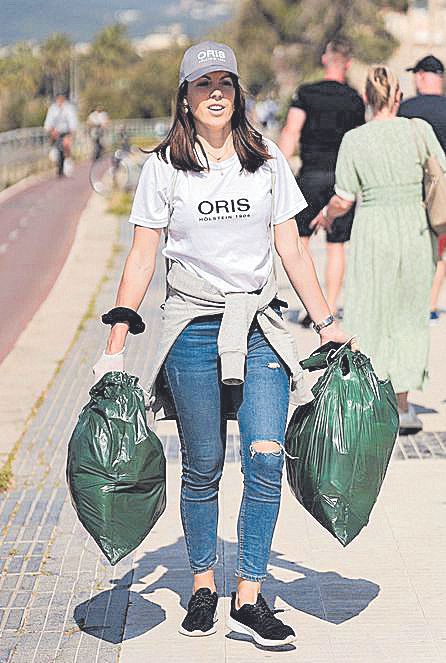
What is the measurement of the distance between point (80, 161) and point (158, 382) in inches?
1756

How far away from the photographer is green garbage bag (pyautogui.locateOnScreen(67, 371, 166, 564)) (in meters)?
4.52

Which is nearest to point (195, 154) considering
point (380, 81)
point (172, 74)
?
point (380, 81)

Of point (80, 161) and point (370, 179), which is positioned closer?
point (370, 179)

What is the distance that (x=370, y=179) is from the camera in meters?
7.10

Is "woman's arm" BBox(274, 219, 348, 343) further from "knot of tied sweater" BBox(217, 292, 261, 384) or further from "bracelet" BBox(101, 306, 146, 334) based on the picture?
"bracelet" BBox(101, 306, 146, 334)

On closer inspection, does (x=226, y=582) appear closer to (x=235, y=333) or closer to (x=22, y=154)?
(x=235, y=333)

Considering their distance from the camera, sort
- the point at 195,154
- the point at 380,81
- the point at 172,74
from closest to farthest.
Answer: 1. the point at 195,154
2. the point at 380,81
3. the point at 172,74

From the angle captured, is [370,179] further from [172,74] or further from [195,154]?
[172,74]

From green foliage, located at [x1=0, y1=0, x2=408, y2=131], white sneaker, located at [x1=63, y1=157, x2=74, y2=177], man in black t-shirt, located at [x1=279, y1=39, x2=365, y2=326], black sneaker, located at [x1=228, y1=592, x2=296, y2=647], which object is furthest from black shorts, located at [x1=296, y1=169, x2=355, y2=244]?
green foliage, located at [x1=0, y1=0, x2=408, y2=131]

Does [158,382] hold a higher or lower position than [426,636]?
higher

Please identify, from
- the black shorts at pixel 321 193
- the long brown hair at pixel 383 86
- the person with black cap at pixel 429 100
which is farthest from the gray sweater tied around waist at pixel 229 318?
the black shorts at pixel 321 193

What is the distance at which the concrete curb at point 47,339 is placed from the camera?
848cm

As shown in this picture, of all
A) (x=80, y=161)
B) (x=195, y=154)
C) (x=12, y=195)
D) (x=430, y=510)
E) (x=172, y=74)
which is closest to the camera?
(x=195, y=154)

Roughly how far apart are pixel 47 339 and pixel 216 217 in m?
6.99
